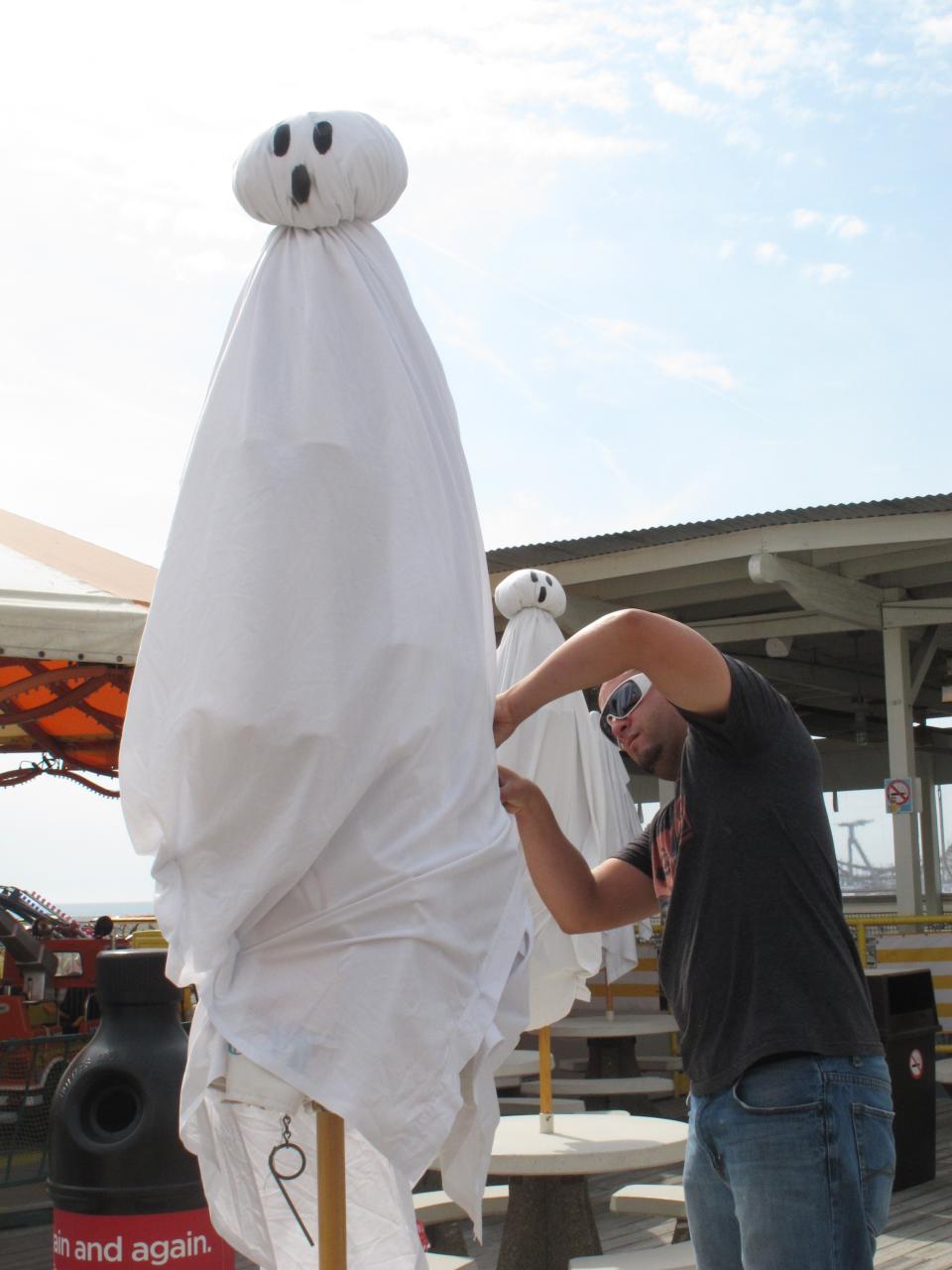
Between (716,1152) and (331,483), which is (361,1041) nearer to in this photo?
(716,1152)

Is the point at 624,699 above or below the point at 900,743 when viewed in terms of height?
below

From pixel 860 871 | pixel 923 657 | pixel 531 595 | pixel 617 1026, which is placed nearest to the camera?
pixel 531 595

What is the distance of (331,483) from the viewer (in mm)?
2096

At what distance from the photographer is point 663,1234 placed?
21.1ft

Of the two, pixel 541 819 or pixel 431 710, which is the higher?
pixel 431 710

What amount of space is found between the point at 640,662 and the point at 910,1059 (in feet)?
22.3

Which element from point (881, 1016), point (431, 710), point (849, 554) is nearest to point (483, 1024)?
point (431, 710)

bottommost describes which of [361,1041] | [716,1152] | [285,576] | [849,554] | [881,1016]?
[881,1016]

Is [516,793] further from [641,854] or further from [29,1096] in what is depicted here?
[29,1096]

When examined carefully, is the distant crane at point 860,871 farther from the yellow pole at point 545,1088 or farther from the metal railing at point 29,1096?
the yellow pole at point 545,1088

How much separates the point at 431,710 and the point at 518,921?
378 millimetres

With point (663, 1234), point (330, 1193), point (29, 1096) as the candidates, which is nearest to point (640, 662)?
point (330, 1193)

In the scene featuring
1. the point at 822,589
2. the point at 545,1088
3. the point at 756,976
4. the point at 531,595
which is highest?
the point at 822,589

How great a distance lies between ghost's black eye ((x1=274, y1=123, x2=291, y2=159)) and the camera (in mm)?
2303
